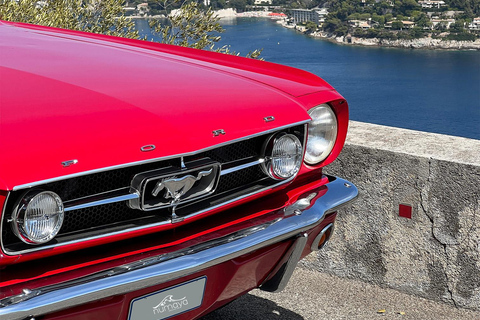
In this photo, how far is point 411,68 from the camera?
64.3 metres

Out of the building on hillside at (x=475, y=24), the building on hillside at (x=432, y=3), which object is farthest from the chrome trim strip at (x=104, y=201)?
the building on hillside at (x=432, y=3)

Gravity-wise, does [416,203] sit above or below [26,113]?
below

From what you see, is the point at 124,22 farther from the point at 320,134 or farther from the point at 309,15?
the point at 309,15

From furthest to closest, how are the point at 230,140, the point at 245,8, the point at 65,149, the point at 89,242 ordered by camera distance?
the point at 245,8, the point at 230,140, the point at 89,242, the point at 65,149

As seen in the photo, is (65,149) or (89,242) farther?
(89,242)

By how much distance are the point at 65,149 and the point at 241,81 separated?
0.91 metres

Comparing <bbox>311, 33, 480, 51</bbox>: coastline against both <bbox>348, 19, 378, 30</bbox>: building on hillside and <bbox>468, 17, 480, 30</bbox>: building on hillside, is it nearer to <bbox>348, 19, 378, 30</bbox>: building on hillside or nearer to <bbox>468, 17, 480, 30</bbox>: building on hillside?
<bbox>468, 17, 480, 30</bbox>: building on hillside

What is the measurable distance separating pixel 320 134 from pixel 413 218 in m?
0.97

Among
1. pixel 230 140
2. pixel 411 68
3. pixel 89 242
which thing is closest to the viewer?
pixel 89 242

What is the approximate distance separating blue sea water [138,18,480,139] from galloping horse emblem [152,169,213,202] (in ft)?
148

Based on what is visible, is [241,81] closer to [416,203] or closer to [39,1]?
[416,203]

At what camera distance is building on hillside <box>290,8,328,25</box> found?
211 ft

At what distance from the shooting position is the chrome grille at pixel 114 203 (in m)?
1.69

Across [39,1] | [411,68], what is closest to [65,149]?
[39,1]
